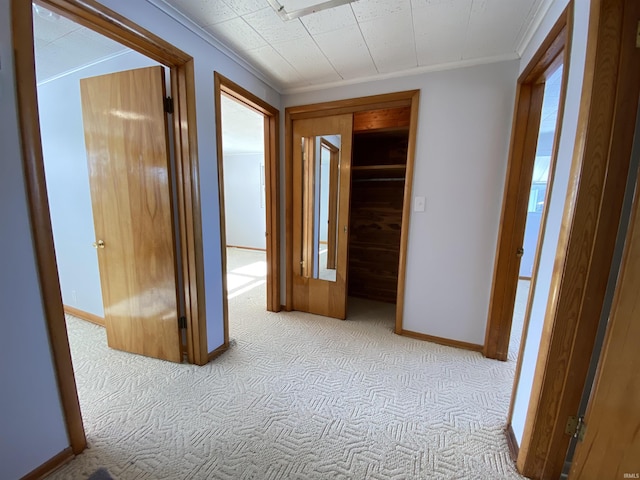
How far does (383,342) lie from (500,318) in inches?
37.4

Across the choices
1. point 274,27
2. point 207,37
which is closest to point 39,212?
point 207,37

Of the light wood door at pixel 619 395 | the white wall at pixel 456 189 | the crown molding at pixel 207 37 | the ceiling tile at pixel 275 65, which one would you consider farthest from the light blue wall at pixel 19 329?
the light wood door at pixel 619 395

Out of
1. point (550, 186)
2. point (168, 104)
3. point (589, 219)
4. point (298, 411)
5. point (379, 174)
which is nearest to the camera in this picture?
point (589, 219)

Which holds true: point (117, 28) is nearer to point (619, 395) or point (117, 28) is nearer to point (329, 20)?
point (329, 20)

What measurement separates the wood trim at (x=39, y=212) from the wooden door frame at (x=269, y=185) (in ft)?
2.83

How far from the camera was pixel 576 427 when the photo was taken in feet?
3.27

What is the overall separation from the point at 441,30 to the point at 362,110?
2.66ft

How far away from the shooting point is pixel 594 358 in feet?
3.16

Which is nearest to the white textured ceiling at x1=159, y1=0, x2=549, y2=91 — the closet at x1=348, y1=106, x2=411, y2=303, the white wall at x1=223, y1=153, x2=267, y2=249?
the closet at x1=348, y1=106, x2=411, y2=303

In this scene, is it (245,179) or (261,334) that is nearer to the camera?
(261,334)

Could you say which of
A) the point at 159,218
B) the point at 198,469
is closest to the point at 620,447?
the point at 198,469

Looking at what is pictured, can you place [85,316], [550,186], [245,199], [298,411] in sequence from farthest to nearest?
[245,199]
[85,316]
[298,411]
[550,186]

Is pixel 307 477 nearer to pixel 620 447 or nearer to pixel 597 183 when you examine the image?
pixel 620 447

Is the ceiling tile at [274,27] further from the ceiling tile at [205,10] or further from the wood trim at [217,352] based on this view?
the wood trim at [217,352]
